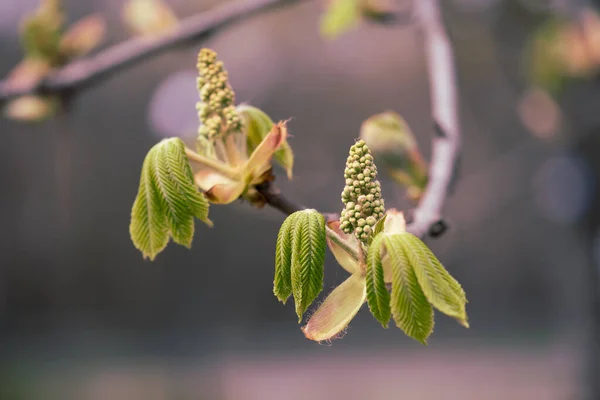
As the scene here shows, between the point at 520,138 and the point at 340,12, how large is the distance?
2430 mm

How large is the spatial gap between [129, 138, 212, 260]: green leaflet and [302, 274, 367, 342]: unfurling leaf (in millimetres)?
83

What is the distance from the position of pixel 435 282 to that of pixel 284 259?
0.08m

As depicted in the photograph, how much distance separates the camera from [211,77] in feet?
1.20

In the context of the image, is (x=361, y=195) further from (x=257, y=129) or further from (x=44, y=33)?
(x=44, y=33)

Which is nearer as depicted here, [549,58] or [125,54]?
[125,54]

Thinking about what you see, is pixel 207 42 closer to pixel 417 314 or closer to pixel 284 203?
pixel 284 203

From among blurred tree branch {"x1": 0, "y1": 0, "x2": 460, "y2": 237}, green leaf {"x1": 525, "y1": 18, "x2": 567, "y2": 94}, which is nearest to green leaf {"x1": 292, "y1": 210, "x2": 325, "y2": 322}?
blurred tree branch {"x1": 0, "y1": 0, "x2": 460, "y2": 237}

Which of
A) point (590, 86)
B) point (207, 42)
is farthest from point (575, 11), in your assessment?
point (207, 42)

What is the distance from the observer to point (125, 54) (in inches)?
32.4

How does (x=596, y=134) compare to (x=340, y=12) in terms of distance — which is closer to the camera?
(x=340, y=12)

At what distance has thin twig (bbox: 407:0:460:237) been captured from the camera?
18.9 inches

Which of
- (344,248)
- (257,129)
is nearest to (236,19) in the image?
(257,129)

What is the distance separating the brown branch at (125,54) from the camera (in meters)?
0.81

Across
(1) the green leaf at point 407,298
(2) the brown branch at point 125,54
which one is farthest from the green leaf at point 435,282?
(2) the brown branch at point 125,54
